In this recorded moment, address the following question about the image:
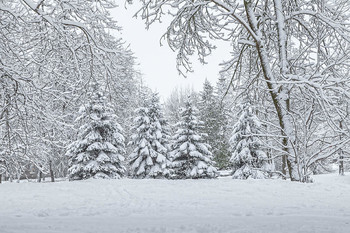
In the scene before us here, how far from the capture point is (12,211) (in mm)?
5344

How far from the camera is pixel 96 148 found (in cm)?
1827

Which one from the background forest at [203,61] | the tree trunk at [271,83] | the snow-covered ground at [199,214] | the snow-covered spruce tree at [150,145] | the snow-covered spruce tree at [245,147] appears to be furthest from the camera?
the snow-covered spruce tree at [150,145]

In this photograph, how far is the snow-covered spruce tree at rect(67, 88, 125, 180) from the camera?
1806 cm

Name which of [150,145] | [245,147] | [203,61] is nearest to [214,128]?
[245,147]

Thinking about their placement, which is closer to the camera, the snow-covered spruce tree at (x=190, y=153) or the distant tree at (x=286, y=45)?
the distant tree at (x=286, y=45)

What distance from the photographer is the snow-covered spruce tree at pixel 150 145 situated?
71.3ft

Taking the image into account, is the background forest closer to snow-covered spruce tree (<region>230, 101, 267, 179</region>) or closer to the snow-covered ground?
the snow-covered ground

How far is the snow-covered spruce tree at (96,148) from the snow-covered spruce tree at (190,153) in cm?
406

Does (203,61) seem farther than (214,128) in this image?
No

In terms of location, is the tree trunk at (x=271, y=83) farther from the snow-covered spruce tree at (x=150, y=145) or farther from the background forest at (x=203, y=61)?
the snow-covered spruce tree at (x=150, y=145)

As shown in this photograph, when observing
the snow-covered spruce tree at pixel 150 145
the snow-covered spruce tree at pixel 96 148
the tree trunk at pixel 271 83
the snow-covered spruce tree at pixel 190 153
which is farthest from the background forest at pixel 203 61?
the snow-covered spruce tree at pixel 150 145

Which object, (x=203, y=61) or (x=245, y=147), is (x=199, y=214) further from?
(x=245, y=147)

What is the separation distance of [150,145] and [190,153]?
13.3 feet

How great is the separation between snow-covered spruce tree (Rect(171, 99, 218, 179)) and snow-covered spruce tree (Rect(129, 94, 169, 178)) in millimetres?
1580
